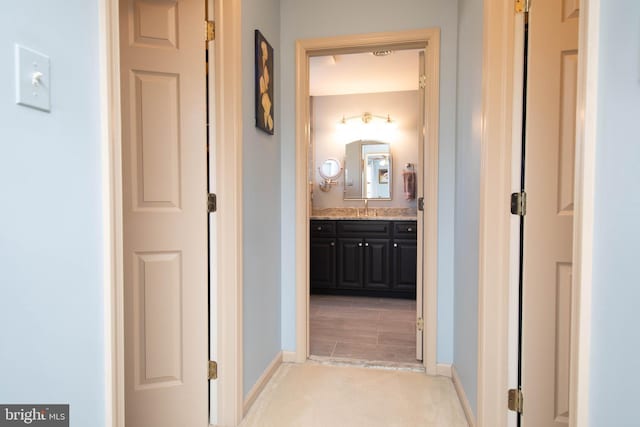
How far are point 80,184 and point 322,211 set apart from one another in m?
4.02

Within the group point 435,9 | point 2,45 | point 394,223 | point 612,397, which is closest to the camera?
point 2,45

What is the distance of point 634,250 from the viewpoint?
2.28 ft

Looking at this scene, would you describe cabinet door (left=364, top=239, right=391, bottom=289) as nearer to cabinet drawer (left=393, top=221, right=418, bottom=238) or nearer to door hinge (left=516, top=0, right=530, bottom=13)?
cabinet drawer (left=393, top=221, right=418, bottom=238)

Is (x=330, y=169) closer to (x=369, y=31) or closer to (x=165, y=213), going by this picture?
(x=369, y=31)

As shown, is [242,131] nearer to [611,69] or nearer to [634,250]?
[611,69]

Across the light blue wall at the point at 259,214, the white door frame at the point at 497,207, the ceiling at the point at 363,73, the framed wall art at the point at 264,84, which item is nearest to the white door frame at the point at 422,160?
the light blue wall at the point at 259,214

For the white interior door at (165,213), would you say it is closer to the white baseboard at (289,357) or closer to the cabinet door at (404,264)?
the white baseboard at (289,357)

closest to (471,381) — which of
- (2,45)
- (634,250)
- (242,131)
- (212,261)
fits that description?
(634,250)

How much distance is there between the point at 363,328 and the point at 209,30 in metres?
2.55

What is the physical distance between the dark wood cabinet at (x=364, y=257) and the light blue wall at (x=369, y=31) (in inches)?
67.4

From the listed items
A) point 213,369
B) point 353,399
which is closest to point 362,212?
point 353,399

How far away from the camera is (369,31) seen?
2314mm

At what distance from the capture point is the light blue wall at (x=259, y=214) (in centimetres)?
182

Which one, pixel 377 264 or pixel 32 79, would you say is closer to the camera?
A: pixel 32 79
